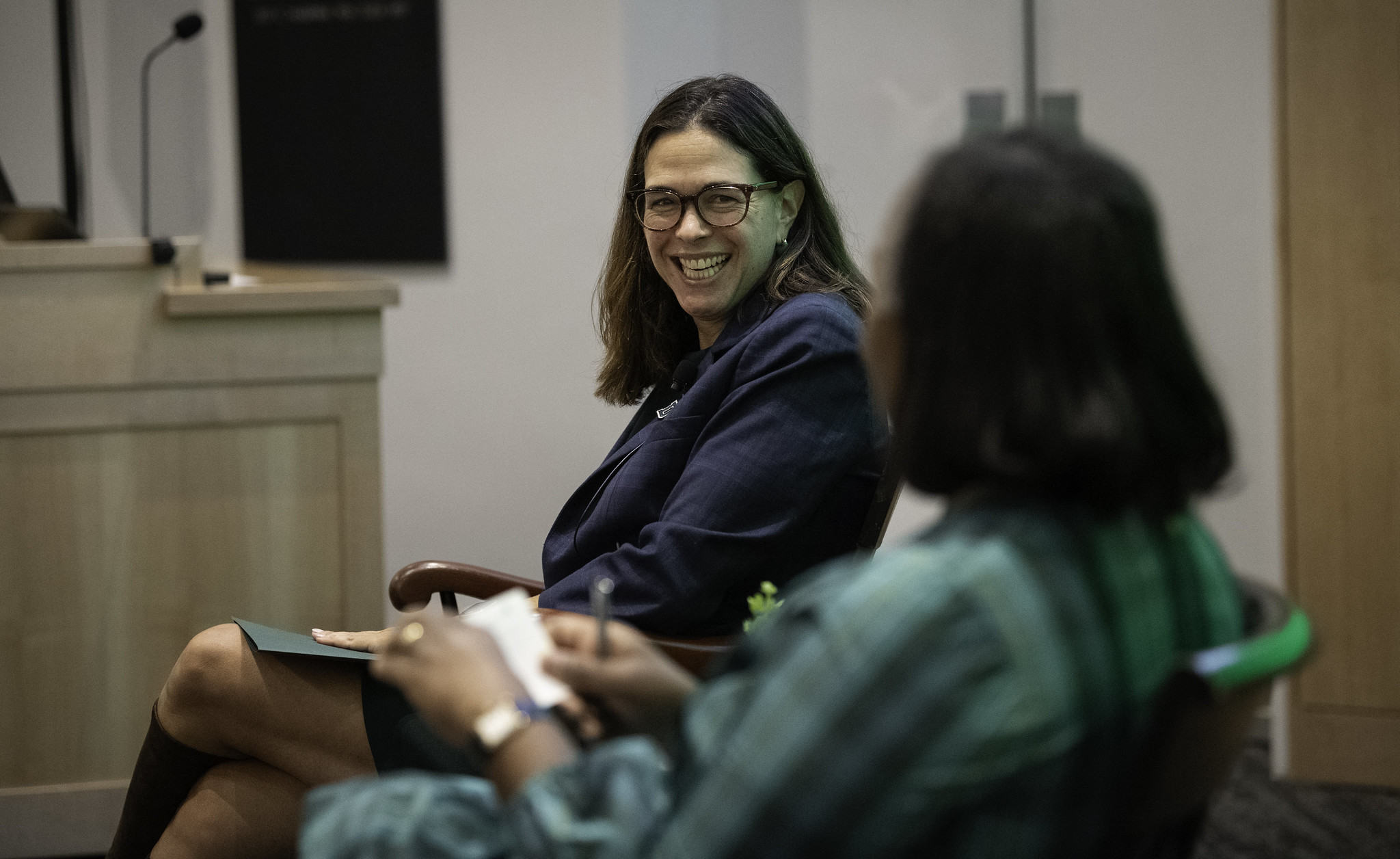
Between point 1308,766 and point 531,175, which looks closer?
point 1308,766

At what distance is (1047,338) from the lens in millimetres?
736

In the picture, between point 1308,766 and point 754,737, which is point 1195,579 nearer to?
point 754,737

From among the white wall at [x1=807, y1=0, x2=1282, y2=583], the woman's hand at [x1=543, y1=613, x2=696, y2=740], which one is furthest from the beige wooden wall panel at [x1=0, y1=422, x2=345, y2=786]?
the woman's hand at [x1=543, y1=613, x2=696, y2=740]

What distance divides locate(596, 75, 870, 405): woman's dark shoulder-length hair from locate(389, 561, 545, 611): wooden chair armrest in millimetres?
403

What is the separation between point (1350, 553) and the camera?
2.64 m

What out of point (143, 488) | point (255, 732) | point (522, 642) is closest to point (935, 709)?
point (522, 642)

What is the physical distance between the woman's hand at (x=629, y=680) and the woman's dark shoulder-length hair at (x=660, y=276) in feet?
3.23

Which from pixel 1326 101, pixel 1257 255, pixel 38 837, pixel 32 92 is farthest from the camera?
pixel 32 92

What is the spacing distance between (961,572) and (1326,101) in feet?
7.62

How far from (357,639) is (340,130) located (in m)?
2.10

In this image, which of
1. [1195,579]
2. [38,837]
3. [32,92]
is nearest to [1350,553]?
[1195,579]

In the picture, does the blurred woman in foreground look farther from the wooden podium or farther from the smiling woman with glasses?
the wooden podium

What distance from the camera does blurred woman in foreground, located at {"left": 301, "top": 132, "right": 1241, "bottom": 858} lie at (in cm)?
68

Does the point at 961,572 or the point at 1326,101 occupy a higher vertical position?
the point at 1326,101
